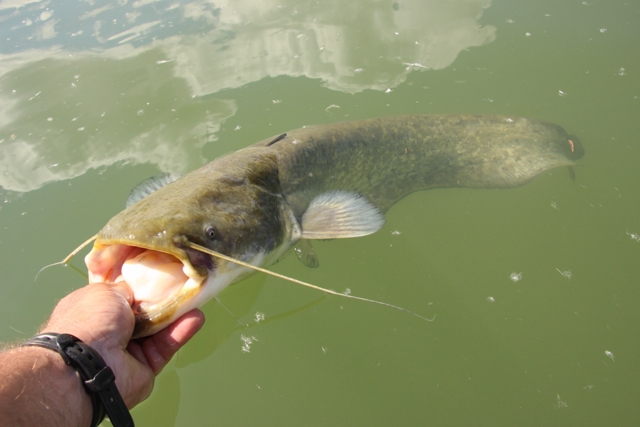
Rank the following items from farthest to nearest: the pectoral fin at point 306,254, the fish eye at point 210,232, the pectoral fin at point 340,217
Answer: the pectoral fin at point 306,254 < the pectoral fin at point 340,217 < the fish eye at point 210,232

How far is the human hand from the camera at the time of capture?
Answer: 1323mm

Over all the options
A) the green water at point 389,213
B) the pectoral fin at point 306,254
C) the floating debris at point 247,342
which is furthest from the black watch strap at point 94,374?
the pectoral fin at point 306,254

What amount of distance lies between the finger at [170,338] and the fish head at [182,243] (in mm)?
66

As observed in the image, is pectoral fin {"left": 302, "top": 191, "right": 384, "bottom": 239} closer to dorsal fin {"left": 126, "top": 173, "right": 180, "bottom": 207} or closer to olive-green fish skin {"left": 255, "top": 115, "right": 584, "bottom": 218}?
olive-green fish skin {"left": 255, "top": 115, "right": 584, "bottom": 218}

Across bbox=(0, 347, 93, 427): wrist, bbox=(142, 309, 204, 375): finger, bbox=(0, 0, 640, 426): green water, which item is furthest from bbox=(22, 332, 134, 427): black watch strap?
bbox=(0, 0, 640, 426): green water

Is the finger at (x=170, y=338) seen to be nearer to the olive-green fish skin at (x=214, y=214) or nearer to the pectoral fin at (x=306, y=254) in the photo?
the olive-green fish skin at (x=214, y=214)

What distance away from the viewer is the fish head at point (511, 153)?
360 cm

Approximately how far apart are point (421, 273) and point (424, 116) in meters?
1.52

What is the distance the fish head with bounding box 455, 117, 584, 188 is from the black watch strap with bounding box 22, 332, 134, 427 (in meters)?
3.12

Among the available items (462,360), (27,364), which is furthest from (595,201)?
(27,364)

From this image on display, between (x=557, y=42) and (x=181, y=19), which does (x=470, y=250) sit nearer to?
(x=557, y=42)

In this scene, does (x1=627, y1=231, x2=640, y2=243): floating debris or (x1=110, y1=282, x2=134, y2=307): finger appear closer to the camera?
(x1=110, y1=282, x2=134, y2=307): finger

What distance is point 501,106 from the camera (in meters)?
4.42

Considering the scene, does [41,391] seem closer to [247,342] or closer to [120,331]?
[120,331]
